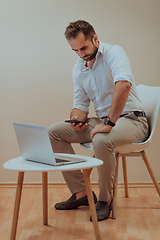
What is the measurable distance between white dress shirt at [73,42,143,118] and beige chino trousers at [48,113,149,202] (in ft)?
0.33

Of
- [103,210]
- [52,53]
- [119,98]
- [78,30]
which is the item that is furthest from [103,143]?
[52,53]

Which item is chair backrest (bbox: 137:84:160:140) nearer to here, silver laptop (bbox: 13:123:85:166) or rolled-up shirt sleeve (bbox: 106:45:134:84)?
rolled-up shirt sleeve (bbox: 106:45:134:84)

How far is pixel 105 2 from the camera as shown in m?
2.35

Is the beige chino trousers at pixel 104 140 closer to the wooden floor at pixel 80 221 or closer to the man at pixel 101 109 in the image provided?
the man at pixel 101 109

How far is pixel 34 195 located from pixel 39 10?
4.69 ft

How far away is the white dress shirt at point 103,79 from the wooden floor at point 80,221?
2.03 feet

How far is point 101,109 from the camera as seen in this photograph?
6.23 feet

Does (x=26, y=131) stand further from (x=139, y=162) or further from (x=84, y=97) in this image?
(x=139, y=162)

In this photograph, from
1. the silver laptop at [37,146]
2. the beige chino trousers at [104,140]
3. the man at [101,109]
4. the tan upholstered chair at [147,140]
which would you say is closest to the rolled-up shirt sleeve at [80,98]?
the man at [101,109]

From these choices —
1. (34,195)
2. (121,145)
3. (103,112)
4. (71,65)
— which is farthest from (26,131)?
(71,65)

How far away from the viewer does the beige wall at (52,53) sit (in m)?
2.35

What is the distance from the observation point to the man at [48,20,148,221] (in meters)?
1.64

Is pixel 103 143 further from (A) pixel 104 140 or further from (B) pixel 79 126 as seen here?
(B) pixel 79 126

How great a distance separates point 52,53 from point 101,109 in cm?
77
